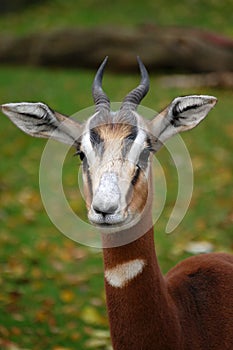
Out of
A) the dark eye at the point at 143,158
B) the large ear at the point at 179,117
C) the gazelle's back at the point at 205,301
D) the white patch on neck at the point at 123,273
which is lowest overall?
the gazelle's back at the point at 205,301

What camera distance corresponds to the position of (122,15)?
2047 cm

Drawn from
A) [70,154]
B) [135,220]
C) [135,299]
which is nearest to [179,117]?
[135,220]

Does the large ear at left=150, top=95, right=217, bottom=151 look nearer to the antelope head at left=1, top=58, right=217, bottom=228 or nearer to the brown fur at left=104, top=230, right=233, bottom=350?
the antelope head at left=1, top=58, right=217, bottom=228

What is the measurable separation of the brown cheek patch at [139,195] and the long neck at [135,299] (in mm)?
193

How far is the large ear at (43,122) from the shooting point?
161 inches

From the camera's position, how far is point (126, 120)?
3.99 metres

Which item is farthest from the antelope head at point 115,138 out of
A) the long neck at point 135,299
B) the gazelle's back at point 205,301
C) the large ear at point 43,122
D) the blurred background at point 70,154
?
the blurred background at point 70,154

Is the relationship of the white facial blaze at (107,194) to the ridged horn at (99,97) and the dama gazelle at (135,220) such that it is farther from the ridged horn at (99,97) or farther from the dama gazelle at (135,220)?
the ridged horn at (99,97)

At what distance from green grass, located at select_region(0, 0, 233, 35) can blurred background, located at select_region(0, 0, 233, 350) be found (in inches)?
1.6

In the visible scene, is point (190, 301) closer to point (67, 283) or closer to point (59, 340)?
point (59, 340)

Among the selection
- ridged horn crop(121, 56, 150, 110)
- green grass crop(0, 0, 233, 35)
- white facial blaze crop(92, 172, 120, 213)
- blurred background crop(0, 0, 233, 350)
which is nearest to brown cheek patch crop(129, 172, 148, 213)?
white facial blaze crop(92, 172, 120, 213)

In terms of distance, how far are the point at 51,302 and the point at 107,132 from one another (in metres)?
3.18

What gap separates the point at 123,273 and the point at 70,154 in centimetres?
716

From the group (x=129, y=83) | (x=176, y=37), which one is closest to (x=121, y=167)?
(x=129, y=83)
